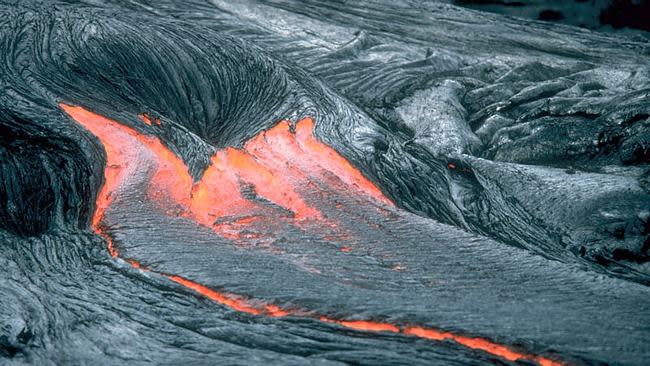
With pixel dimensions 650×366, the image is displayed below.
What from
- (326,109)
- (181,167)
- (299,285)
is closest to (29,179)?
(181,167)

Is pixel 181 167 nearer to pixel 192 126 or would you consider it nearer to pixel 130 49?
pixel 192 126

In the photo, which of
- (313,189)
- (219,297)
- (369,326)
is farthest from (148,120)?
(369,326)

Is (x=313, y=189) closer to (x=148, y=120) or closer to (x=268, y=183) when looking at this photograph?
(x=268, y=183)

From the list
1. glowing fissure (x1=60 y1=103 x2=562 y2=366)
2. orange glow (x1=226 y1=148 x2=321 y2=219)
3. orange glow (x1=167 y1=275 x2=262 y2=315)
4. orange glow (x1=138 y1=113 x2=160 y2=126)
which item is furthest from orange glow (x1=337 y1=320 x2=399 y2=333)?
orange glow (x1=138 y1=113 x2=160 y2=126)

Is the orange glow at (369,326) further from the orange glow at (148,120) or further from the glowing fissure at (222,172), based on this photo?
the orange glow at (148,120)

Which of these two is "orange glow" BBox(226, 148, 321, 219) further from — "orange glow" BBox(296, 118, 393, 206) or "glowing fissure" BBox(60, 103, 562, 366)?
"orange glow" BBox(296, 118, 393, 206)
